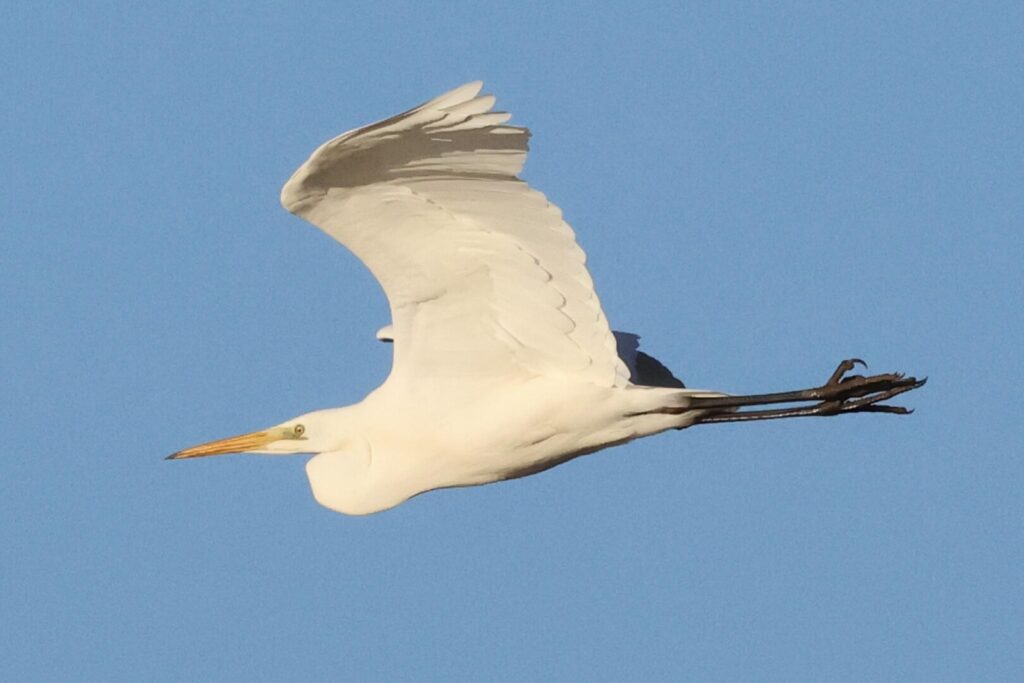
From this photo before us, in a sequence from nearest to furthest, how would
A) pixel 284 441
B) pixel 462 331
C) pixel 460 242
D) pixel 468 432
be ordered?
pixel 460 242 < pixel 462 331 < pixel 468 432 < pixel 284 441

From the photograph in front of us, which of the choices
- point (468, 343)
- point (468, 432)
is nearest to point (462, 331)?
point (468, 343)

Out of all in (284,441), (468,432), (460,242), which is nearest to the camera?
(460,242)

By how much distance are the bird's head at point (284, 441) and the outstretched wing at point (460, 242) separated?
0.69 meters

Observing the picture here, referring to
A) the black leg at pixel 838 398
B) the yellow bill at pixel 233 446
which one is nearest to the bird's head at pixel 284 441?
the yellow bill at pixel 233 446

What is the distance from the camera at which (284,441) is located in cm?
1103

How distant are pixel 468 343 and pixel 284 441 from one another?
4.75 ft

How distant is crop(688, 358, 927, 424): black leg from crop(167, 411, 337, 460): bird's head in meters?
1.97

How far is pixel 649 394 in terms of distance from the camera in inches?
395

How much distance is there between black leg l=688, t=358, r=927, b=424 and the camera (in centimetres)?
1050

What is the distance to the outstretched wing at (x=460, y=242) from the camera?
884cm

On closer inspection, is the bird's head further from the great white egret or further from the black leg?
the black leg

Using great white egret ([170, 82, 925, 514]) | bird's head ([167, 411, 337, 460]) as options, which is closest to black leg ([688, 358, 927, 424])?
great white egret ([170, 82, 925, 514])

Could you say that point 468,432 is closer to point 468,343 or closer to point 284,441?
point 468,343

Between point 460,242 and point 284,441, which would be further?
point 284,441
